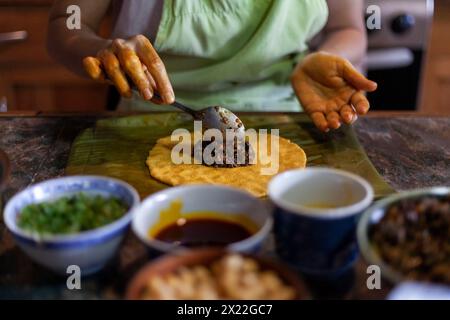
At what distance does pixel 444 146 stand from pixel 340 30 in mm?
664

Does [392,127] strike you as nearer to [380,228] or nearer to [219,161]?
[219,161]

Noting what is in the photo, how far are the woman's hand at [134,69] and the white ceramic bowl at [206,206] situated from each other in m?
0.44

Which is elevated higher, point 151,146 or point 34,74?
point 151,146

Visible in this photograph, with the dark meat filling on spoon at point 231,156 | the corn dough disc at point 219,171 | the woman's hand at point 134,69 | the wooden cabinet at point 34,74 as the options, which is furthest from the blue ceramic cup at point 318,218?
the wooden cabinet at point 34,74

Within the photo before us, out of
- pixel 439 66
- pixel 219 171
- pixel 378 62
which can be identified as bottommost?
pixel 439 66

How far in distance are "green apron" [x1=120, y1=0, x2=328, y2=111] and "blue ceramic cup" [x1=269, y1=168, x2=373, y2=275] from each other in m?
0.82

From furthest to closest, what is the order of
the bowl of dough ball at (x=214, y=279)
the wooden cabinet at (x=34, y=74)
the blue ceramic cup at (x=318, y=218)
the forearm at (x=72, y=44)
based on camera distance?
the wooden cabinet at (x=34, y=74), the forearm at (x=72, y=44), the blue ceramic cup at (x=318, y=218), the bowl of dough ball at (x=214, y=279)

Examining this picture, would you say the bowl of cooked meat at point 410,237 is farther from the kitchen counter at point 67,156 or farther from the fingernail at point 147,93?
the fingernail at point 147,93

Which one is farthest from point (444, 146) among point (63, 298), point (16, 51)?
point (16, 51)

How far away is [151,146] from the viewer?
5.10 feet

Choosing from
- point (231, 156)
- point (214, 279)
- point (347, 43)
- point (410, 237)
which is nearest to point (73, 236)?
point (214, 279)

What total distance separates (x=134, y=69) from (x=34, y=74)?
1.85 m

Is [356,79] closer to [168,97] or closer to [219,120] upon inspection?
[219,120]

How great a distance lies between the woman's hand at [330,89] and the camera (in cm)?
153
